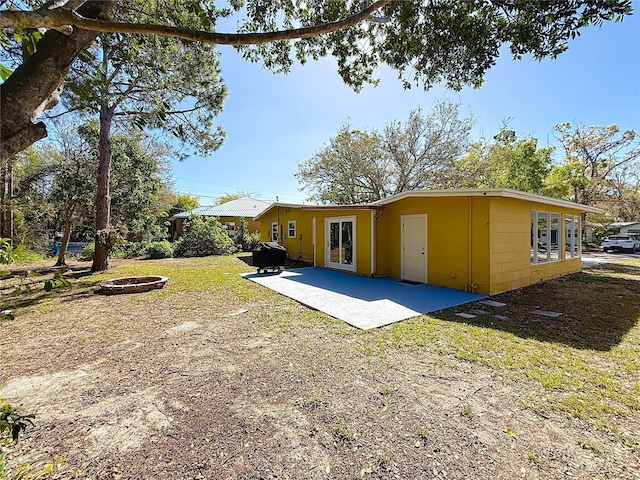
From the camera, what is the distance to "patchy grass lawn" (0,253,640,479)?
2146mm

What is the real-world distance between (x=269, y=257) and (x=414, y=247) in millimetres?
5218

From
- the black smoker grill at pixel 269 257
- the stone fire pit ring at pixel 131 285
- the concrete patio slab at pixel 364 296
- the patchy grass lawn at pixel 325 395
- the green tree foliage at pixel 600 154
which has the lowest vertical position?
the patchy grass lawn at pixel 325 395

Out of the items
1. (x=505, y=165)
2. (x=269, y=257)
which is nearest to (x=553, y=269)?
(x=505, y=165)

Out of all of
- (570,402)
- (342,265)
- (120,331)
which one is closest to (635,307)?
(570,402)

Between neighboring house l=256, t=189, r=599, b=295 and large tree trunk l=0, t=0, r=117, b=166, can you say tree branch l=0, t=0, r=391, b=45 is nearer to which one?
large tree trunk l=0, t=0, r=117, b=166

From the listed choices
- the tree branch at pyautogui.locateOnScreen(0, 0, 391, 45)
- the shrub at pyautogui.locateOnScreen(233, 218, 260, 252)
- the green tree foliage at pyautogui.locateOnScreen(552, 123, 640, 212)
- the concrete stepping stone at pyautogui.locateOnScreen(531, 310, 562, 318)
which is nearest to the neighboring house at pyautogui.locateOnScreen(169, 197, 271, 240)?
the shrub at pyautogui.locateOnScreen(233, 218, 260, 252)

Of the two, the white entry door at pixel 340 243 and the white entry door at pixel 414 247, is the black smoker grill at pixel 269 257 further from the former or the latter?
the white entry door at pixel 414 247

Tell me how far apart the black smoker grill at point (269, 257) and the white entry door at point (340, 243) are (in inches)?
78.0

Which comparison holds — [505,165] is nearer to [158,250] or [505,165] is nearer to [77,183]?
[158,250]

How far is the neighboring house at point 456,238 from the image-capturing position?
7277 mm

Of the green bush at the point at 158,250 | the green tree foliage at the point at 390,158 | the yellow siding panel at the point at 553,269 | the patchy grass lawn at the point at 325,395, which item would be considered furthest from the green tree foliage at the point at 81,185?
the yellow siding panel at the point at 553,269

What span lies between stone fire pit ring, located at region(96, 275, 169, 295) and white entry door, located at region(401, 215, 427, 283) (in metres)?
7.24

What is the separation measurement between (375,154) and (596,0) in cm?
1386

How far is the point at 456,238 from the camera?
25.4 ft
